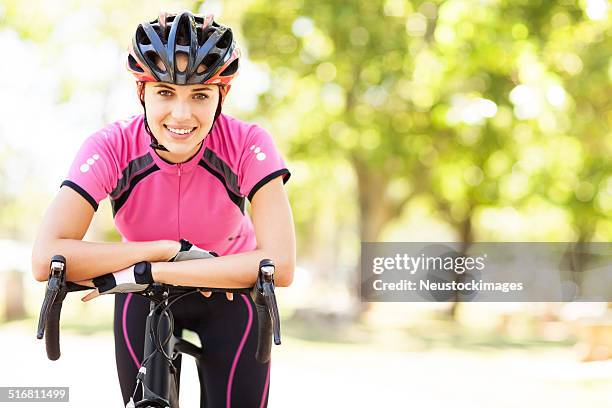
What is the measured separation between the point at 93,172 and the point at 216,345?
2.46 ft

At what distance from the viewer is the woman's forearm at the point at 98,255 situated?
252 cm

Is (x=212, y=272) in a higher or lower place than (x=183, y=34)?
lower

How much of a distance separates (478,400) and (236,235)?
7696mm

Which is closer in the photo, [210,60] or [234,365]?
[210,60]

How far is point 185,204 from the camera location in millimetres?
2852

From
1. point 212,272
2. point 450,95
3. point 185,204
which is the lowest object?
point 212,272

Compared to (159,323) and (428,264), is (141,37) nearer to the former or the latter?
(159,323)

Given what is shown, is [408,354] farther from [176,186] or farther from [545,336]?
[176,186]

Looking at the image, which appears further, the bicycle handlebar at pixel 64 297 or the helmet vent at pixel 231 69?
the helmet vent at pixel 231 69

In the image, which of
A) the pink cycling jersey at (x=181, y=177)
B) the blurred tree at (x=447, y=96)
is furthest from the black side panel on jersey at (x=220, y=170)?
the blurred tree at (x=447, y=96)

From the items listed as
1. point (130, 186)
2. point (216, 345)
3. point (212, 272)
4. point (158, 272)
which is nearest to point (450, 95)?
point (216, 345)

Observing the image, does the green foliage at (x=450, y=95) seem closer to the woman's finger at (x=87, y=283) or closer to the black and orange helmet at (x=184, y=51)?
the black and orange helmet at (x=184, y=51)

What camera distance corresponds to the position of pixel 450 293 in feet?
74.1

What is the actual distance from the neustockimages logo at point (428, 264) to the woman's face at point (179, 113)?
1373cm
